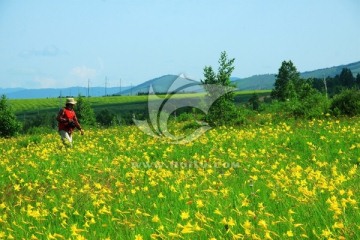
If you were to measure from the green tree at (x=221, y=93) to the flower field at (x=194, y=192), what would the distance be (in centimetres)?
466

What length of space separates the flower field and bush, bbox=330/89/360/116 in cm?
474

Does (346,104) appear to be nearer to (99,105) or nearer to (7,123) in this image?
(7,123)

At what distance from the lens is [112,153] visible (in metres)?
11.8

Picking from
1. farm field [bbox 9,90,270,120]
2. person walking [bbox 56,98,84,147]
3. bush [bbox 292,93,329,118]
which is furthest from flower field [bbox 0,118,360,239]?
farm field [bbox 9,90,270,120]

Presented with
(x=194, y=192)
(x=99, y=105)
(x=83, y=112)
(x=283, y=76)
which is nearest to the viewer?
(x=194, y=192)

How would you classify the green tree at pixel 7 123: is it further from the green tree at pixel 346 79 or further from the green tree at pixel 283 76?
the green tree at pixel 346 79

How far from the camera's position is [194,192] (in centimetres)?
637

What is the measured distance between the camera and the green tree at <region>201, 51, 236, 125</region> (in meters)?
18.4

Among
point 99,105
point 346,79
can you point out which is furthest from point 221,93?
point 99,105

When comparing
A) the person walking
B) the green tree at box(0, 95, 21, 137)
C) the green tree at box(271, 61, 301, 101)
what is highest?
the green tree at box(271, 61, 301, 101)

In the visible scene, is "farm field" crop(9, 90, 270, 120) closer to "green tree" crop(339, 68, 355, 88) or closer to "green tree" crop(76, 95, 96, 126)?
"green tree" crop(339, 68, 355, 88)

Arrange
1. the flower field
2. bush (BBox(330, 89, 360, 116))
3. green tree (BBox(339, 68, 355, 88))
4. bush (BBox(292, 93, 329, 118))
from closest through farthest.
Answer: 1. the flower field
2. bush (BBox(330, 89, 360, 116))
3. bush (BBox(292, 93, 329, 118))
4. green tree (BBox(339, 68, 355, 88))

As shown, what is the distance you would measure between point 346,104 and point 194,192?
13.3 metres

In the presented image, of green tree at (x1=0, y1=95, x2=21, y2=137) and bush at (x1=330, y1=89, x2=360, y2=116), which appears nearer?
bush at (x1=330, y1=89, x2=360, y2=116)
